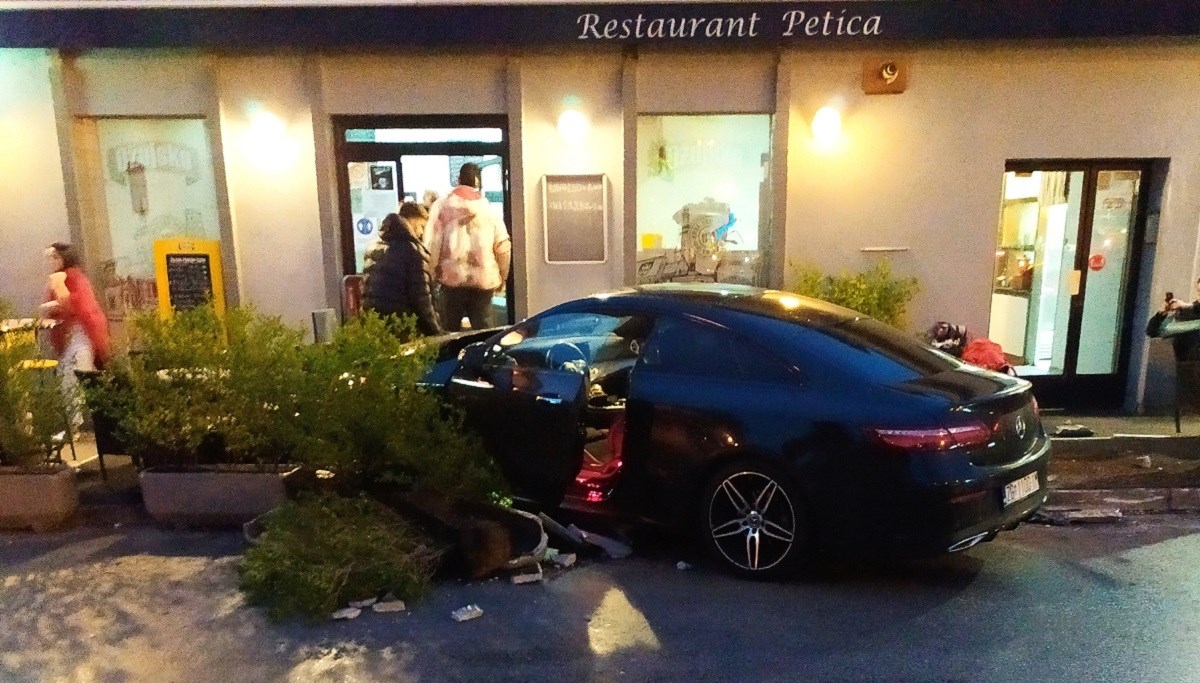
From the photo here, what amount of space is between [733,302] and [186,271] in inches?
250

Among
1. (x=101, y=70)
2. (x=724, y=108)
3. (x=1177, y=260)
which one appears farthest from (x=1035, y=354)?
(x=101, y=70)

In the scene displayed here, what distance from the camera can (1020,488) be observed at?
4.36 metres

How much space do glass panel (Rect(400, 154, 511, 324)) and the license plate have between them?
5728 mm

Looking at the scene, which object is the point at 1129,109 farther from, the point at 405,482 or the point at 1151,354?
the point at 405,482

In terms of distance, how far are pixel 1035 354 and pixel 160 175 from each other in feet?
31.6

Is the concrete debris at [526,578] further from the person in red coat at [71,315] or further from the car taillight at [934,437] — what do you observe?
the person in red coat at [71,315]

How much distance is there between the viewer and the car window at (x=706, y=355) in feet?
15.0

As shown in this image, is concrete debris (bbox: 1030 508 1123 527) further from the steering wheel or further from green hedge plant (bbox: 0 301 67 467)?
green hedge plant (bbox: 0 301 67 467)

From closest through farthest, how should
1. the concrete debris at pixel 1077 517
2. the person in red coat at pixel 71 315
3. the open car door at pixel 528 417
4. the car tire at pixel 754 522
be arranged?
1. the car tire at pixel 754 522
2. the open car door at pixel 528 417
3. the concrete debris at pixel 1077 517
4. the person in red coat at pixel 71 315

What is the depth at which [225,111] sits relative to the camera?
27.7 ft

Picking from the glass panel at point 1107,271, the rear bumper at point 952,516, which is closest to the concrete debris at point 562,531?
the rear bumper at point 952,516

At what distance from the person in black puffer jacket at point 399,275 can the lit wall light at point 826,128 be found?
4114 mm

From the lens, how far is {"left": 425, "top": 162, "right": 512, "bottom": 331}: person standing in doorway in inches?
329

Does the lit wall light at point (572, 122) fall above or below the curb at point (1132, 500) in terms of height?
above
